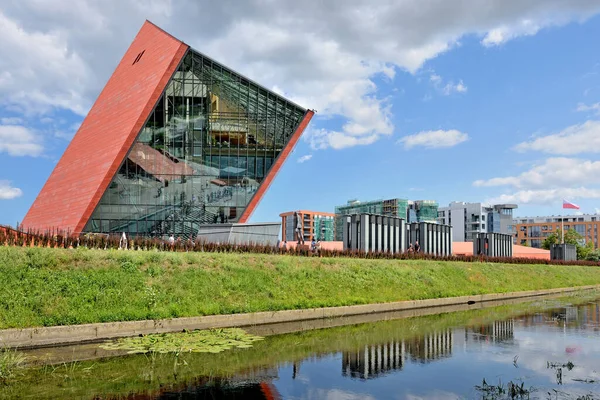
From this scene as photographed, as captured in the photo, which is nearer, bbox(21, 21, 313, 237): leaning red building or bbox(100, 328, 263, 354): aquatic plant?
bbox(100, 328, 263, 354): aquatic plant

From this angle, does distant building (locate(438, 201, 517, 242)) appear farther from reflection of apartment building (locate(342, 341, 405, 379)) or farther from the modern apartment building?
reflection of apartment building (locate(342, 341, 405, 379))

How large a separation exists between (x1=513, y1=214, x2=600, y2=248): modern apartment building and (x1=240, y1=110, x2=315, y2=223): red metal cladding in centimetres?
12361

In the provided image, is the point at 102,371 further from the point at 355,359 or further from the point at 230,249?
the point at 230,249

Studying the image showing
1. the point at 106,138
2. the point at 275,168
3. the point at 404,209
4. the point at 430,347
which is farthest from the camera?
the point at 404,209

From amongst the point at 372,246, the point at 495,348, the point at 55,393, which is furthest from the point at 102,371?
the point at 372,246

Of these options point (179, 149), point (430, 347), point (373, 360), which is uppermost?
point (179, 149)

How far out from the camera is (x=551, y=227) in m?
147

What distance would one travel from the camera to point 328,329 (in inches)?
625

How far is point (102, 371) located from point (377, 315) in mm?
11828

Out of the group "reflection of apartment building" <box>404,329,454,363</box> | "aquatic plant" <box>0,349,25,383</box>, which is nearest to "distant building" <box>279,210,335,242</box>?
"reflection of apartment building" <box>404,329,454,363</box>

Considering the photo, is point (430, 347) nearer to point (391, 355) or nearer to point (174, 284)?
point (391, 355)

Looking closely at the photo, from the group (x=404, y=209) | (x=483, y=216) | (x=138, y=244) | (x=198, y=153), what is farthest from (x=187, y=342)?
(x=404, y=209)

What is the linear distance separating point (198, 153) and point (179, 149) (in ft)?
4.44

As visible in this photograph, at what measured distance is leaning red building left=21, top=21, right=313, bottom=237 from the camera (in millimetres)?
34438
